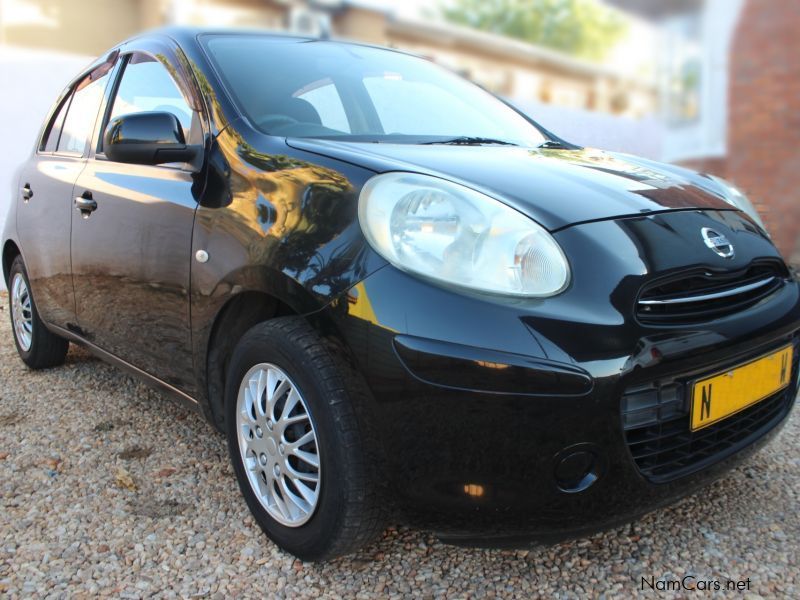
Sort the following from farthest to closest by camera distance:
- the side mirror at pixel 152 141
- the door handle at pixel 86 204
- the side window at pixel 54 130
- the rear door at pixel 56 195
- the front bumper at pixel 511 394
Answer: the side window at pixel 54 130, the rear door at pixel 56 195, the door handle at pixel 86 204, the side mirror at pixel 152 141, the front bumper at pixel 511 394

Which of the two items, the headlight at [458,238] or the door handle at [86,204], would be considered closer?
the headlight at [458,238]

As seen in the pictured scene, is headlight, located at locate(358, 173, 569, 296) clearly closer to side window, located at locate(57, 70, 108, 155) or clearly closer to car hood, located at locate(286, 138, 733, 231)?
car hood, located at locate(286, 138, 733, 231)

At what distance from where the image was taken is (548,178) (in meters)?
1.93

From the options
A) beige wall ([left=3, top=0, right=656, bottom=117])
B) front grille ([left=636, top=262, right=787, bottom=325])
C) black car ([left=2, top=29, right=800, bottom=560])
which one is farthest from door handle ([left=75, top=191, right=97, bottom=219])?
beige wall ([left=3, top=0, right=656, bottom=117])

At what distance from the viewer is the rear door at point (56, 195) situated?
3.06 metres

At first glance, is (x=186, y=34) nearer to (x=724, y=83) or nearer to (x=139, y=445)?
(x=139, y=445)

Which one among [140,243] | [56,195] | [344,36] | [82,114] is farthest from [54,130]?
[344,36]

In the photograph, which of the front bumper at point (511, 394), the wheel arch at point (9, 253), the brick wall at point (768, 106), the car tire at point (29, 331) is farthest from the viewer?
the brick wall at point (768, 106)

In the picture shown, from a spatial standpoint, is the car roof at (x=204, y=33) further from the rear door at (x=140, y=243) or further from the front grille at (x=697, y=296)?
the front grille at (x=697, y=296)

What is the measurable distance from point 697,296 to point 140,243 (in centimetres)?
175

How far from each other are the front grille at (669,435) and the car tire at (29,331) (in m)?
3.09

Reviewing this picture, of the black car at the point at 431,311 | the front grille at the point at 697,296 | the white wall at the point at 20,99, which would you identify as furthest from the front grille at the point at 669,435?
the white wall at the point at 20,99

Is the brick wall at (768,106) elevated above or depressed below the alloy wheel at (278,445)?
above

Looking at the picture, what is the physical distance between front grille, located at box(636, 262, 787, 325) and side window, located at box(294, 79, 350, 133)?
118 cm
